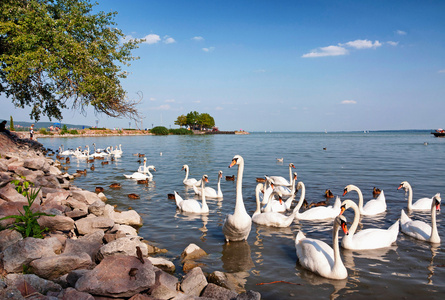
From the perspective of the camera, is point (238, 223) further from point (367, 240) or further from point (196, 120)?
point (196, 120)

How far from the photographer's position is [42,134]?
8194 centimetres


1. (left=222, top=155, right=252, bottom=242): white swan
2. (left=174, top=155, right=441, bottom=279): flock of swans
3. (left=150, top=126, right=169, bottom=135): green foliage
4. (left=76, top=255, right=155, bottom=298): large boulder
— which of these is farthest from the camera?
(left=150, top=126, right=169, bottom=135): green foliage

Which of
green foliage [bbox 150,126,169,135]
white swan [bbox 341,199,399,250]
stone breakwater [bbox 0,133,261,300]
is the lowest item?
white swan [bbox 341,199,399,250]

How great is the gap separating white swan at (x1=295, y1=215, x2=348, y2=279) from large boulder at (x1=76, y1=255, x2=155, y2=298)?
373cm

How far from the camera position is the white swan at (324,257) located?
6.71 meters

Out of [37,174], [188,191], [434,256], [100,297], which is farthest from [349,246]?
[37,174]

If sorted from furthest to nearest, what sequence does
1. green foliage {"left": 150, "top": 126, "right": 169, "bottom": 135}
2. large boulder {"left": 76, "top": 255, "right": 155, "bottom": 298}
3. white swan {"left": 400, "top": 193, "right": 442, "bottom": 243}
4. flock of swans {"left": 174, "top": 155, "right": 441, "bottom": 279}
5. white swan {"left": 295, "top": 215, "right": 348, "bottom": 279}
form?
green foliage {"left": 150, "top": 126, "right": 169, "bottom": 135} < white swan {"left": 400, "top": 193, "right": 442, "bottom": 243} < flock of swans {"left": 174, "top": 155, "right": 441, "bottom": 279} < white swan {"left": 295, "top": 215, "right": 348, "bottom": 279} < large boulder {"left": 76, "top": 255, "right": 155, "bottom": 298}

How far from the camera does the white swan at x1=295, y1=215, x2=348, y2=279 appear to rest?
22.0 feet

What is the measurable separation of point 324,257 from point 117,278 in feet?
14.5

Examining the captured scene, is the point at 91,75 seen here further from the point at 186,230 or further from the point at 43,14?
the point at 186,230

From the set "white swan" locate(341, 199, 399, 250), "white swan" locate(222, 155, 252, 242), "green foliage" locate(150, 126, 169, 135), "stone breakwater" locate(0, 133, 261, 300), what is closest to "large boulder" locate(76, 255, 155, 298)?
"stone breakwater" locate(0, 133, 261, 300)

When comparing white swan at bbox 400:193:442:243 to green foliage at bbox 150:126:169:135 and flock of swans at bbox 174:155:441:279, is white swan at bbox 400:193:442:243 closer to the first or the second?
flock of swans at bbox 174:155:441:279

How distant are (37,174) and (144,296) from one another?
945 centimetres

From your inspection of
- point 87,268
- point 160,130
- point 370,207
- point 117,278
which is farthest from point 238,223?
point 160,130
